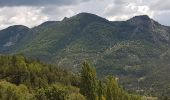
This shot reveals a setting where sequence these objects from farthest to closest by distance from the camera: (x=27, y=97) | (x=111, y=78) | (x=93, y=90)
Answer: (x=27, y=97) → (x=111, y=78) → (x=93, y=90)

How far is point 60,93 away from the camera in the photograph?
184 meters

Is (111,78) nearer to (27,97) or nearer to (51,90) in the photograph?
(51,90)

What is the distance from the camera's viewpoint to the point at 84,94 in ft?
569

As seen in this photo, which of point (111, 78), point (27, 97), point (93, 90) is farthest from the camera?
point (27, 97)

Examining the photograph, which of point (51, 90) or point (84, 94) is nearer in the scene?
point (84, 94)

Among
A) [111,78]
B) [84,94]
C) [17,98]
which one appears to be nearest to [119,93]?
[111,78]

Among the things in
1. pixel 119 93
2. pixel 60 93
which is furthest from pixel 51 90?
pixel 119 93

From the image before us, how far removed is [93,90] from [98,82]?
6.56 m

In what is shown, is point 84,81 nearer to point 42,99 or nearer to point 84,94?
point 84,94

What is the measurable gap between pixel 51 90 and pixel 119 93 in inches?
1274

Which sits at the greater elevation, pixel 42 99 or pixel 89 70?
pixel 89 70

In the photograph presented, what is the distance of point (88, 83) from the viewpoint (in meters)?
169

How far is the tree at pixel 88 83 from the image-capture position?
553ft

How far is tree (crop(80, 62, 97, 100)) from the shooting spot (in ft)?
553
